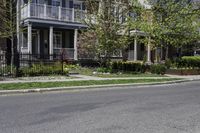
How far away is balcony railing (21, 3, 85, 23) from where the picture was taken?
30673 mm

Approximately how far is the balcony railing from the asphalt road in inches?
732

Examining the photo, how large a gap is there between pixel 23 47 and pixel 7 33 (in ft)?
40.0

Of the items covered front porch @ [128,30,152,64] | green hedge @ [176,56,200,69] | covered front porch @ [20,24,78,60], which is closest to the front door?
covered front porch @ [20,24,78,60]

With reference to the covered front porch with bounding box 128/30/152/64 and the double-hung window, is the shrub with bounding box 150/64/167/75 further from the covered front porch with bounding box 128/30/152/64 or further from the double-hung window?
the double-hung window

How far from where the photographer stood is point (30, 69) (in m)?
21.7

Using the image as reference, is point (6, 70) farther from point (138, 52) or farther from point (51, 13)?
point (138, 52)

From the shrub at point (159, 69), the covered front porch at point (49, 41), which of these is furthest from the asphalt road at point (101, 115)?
the covered front porch at point (49, 41)

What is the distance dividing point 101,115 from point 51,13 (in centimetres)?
2363

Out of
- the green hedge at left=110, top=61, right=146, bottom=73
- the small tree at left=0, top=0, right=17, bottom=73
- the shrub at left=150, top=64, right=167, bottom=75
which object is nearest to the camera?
the small tree at left=0, top=0, right=17, bottom=73

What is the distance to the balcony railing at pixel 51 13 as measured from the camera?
3067 cm

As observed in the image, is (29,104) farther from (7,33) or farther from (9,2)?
(9,2)

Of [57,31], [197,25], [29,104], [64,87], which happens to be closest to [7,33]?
[64,87]

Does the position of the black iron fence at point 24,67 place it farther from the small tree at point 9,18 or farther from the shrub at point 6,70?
the small tree at point 9,18

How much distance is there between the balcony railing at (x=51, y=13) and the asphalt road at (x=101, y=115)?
61.0 ft
